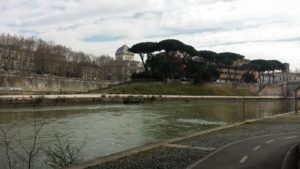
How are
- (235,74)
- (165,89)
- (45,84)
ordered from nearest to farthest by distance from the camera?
1. (45,84)
2. (165,89)
3. (235,74)

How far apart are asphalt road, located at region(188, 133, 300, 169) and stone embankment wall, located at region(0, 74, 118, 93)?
68.9 m

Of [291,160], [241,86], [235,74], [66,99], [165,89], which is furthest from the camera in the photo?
[235,74]

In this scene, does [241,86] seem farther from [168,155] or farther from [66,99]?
[168,155]

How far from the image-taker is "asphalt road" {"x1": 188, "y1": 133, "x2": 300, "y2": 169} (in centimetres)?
1123

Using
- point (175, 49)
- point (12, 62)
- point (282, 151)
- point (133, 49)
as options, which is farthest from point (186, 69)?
point (282, 151)

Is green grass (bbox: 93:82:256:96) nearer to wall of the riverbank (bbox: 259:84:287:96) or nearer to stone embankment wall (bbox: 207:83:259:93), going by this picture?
stone embankment wall (bbox: 207:83:259:93)

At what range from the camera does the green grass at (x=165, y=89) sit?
86.5 m

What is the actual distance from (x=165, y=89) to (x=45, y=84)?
2589cm

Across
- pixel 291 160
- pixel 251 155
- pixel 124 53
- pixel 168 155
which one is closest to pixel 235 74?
pixel 124 53

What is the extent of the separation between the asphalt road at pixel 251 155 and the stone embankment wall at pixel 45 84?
68876mm

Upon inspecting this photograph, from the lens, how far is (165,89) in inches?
3607

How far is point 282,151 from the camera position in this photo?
44.4 ft

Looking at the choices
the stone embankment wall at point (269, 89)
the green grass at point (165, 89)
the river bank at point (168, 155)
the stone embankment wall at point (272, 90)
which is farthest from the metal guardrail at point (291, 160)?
the stone embankment wall at point (272, 90)

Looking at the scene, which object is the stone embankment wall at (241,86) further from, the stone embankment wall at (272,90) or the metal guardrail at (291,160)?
the metal guardrail at (291,160)
